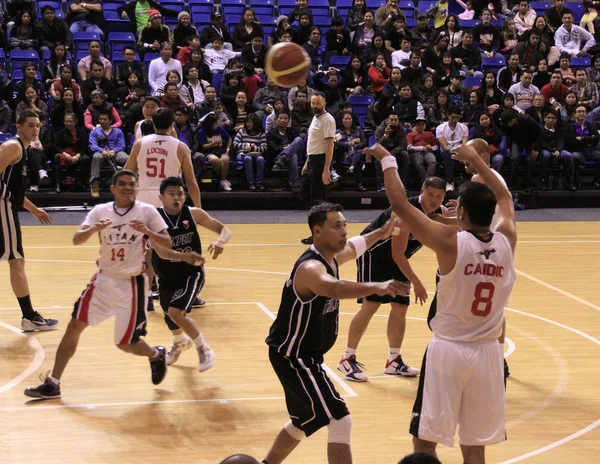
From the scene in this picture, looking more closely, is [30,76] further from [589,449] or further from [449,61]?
[589,449]

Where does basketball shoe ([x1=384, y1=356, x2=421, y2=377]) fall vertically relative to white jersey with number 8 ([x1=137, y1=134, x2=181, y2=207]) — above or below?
below

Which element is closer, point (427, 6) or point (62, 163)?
point (62, 163)

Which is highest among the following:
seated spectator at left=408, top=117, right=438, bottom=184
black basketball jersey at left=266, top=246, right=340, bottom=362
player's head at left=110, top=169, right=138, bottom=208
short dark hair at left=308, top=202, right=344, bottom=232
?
short dark hair at left=308, top=202, right=344, bottom=232

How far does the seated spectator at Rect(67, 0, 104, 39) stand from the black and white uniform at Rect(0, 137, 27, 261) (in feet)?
32.1

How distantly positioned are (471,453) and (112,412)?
2.96m

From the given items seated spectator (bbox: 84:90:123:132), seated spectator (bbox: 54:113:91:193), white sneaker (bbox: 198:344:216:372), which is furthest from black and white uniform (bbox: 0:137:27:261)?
seated spectator (bbox: 84:90:123:132)

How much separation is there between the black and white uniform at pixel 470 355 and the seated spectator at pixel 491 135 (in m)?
12.0

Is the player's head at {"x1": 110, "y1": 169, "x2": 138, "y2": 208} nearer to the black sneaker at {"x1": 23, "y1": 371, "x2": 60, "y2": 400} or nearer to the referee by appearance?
the black sneaker at {"x1": 23, "y1": 371, "x2": 60, "y2": 400}

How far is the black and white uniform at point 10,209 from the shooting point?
28.0ft

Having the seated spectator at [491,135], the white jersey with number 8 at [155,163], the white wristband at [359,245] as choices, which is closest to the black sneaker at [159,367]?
the white wristband at [359,245]

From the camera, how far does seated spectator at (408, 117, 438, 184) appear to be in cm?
1614

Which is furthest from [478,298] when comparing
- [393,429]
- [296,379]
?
[393,429]

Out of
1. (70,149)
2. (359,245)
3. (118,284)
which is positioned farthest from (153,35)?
(359,245)

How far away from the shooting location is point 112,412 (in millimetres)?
6590
